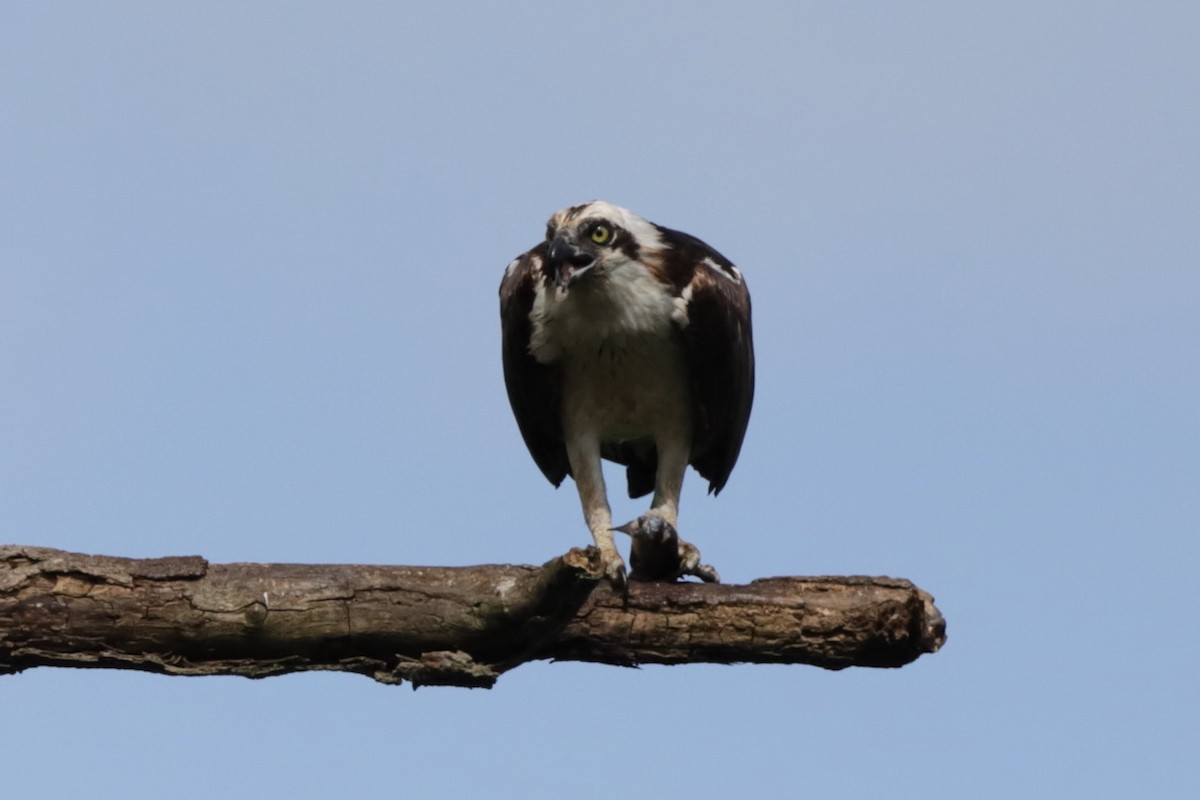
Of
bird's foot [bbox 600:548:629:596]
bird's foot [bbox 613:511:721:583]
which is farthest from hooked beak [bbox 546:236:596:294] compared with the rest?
bird's foot [bbox 600:548:629:596]

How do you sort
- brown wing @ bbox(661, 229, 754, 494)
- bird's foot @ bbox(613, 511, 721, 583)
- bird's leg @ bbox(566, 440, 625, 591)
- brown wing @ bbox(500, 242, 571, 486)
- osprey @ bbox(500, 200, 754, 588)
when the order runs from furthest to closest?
bird's leg @ bbox(566, 440, 625, 591) → brown wing @ bbox(500, 242, 571, 486) → brown wing @ bbox(661, 229, 754, 494) → osprey @ bbox(500, 200, 754, 588) → bird's foot @ bbox(613, 511, 721, 583)

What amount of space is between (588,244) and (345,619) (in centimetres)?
249

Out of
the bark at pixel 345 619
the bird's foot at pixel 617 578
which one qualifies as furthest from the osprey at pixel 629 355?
the bark at pixel 345 619

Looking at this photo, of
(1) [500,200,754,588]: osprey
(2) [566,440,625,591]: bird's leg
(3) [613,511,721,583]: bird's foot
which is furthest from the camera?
(2) [566,440,625,591]: bird's leg

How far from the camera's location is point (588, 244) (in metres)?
8.32

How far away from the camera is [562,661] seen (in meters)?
7.24

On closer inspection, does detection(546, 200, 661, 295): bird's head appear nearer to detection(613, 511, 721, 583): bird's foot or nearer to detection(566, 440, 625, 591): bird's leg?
detection(566, 440, 625, 591): bird's leg

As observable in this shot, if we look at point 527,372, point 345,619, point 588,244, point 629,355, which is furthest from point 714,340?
point 345,619

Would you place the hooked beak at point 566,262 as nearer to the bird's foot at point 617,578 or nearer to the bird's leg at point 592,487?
the bird's leg at point 592,487

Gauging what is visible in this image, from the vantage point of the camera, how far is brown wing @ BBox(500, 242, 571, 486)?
8.57 meters

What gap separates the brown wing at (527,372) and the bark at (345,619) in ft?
6.05

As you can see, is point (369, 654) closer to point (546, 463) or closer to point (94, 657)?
point (94, 657)

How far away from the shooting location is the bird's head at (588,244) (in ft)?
26.9

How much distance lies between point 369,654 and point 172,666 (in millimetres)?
792
